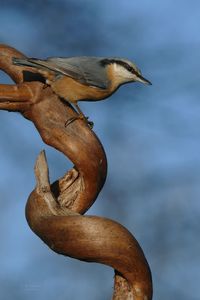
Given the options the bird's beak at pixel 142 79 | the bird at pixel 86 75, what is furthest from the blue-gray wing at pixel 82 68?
the bird's beak at pixel 142 79

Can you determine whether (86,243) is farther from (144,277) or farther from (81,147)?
(81,147)

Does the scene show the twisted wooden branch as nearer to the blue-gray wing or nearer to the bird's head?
the blue-gray wing

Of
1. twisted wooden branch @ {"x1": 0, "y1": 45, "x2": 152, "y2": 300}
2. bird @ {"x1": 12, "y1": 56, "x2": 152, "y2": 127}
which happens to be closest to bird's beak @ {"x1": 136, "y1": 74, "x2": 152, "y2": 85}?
bird @ {"x1": 12, "y1": 56, "x2": 152, "y2": 127}

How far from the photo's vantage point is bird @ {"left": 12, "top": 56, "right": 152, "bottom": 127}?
8.18ft

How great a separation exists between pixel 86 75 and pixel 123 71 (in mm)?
216

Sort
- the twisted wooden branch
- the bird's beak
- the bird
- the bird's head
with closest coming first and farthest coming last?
1. the twisted wooden branch
2. the bird
3. the bird's head
4. the bird's beak

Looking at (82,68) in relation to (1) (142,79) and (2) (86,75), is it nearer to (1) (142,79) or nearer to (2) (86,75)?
(2) (86,75)

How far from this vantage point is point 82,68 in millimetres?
Result: 2656

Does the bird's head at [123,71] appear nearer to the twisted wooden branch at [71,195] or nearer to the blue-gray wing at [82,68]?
the blue-gray wing at [82,68]

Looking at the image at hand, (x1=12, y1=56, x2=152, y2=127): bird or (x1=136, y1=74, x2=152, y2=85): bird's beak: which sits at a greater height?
(x1=136, y1=74, x2=152, y2=85): bird's beak

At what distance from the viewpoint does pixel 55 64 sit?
2564mm

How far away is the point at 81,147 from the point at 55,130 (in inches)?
4.8

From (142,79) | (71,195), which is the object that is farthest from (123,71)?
(71,195)

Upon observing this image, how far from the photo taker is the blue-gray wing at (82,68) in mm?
2582
